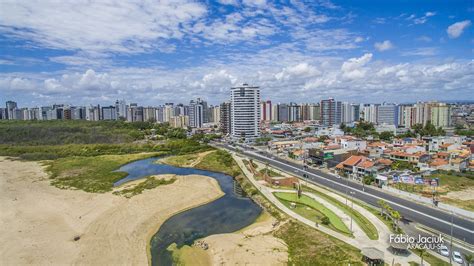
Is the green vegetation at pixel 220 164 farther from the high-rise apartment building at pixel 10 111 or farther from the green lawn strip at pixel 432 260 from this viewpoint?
the high-rise apartment building at pixel 10 111

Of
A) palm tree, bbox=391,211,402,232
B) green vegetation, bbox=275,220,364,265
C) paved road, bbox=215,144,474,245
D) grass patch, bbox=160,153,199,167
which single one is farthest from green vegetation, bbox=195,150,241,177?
palm tree, bbox=391,211,402,232

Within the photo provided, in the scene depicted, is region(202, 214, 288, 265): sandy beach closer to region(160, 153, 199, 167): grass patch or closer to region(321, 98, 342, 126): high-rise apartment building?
region(160, 153, 199, 167): grass patch

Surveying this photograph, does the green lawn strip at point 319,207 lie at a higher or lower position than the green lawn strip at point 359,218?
lower

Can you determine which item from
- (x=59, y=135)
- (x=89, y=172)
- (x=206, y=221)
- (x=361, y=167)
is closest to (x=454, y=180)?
(x=361, y=167)

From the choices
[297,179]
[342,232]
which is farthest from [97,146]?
[342,232]

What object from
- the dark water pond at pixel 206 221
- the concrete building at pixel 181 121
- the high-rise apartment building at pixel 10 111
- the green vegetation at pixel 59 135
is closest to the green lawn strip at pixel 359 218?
the dark water pond at pixel 206 221
